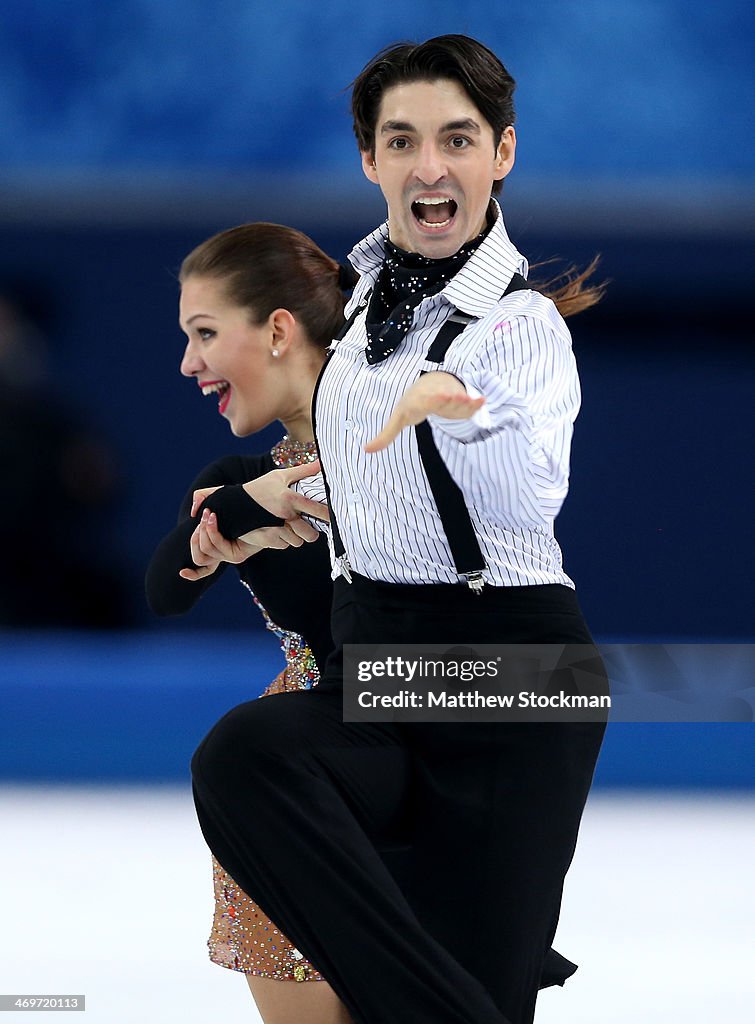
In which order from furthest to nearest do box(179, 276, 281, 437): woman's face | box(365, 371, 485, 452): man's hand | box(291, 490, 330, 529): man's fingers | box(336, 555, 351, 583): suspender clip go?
box(179, 276, 281, 437): woman's face → box(291, 490, 330, 529): man's fingers → box(336, 555, 351, 583): suspender clip → box(365, 371, 485, 452): man's hand

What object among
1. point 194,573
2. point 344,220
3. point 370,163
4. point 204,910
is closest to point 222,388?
point 194,573

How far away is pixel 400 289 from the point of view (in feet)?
6.19

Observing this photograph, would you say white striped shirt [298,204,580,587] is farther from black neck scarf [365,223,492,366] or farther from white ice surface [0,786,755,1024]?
white ice surface [0,786,755,1024]

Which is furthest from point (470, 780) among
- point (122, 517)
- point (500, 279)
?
point (122, 517)

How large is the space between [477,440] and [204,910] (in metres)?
2.38

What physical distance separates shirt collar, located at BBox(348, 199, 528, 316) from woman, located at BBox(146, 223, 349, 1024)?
466 mm

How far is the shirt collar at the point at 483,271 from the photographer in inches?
70.5

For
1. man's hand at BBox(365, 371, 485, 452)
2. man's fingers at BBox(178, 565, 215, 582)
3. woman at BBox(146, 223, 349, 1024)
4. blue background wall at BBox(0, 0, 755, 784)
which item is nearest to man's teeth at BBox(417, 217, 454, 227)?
man's hand at BBox(365, 371, 485, 452)

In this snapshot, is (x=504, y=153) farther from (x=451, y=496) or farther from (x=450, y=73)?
(x=451, y=496)

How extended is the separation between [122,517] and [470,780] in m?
3.98

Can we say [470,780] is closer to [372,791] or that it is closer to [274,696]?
→ [372,791]

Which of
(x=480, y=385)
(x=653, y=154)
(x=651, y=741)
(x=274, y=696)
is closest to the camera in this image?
(x=480, y=385)

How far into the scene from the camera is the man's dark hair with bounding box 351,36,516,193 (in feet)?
6.12

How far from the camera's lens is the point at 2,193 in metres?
5.47
